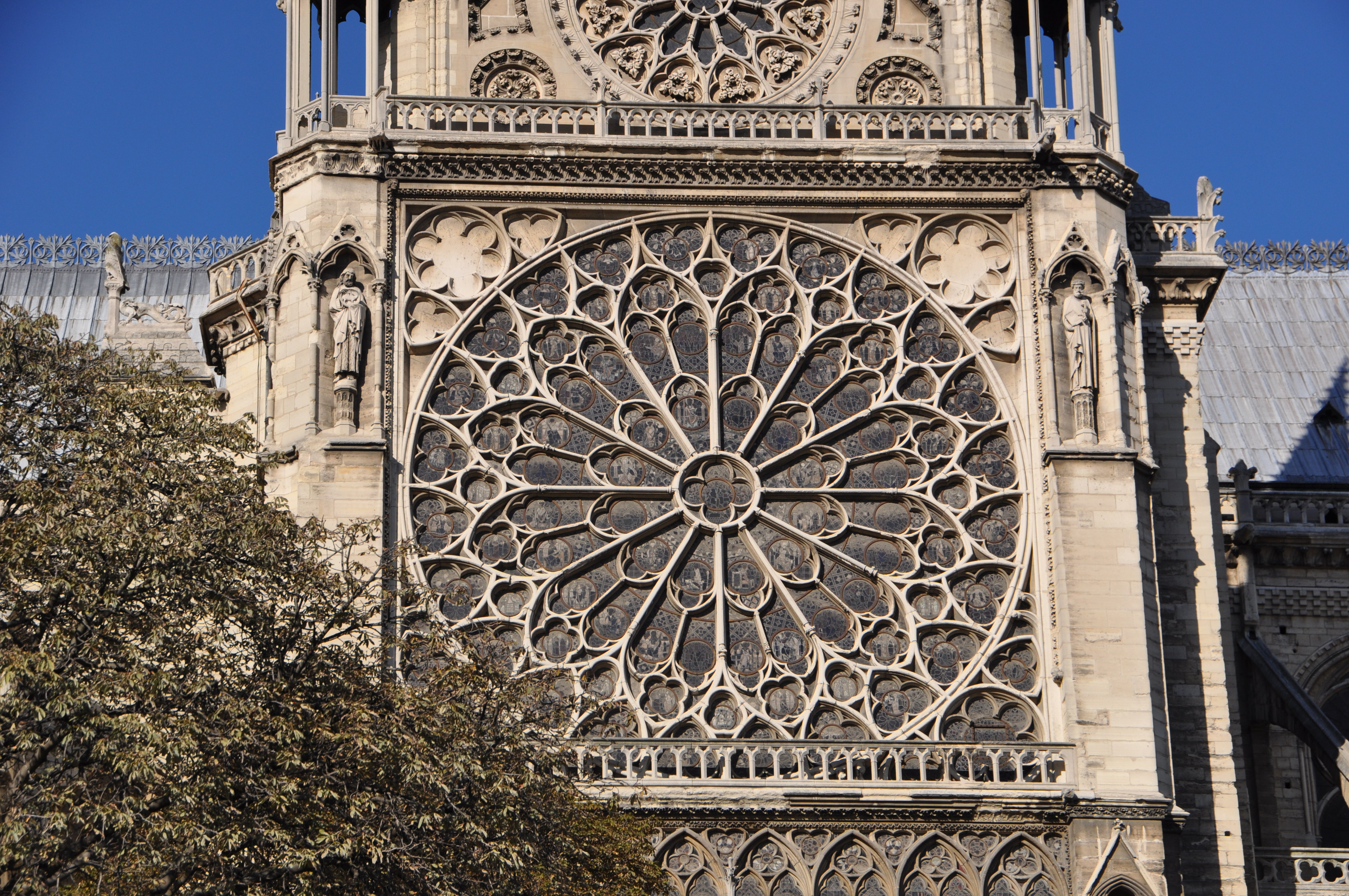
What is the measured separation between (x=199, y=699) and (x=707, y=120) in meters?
14.4

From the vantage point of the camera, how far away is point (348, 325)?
3378 cm

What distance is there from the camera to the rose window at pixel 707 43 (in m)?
37.0

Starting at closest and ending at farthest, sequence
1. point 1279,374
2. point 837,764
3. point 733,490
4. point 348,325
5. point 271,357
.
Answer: point 837,764
point 348,325
point 733,490
point 271,357
point 1279,374

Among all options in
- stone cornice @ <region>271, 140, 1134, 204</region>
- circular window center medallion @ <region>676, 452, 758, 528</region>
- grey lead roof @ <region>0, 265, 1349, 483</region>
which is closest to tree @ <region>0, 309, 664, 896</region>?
circular window center medallion @ <region>676, 452, 758, 528</region>

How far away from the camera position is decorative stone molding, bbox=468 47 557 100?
3688 centimetres

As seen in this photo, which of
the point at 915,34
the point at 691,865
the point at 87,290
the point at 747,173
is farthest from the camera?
the point at 87,290

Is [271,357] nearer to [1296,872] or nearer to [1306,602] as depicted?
[1296,872]

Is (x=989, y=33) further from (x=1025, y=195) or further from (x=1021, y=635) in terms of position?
(x=1021, y=635)

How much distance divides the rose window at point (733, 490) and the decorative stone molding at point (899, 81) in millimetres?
3021

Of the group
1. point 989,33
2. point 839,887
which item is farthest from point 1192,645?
point 989,33

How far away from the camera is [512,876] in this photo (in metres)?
24.6

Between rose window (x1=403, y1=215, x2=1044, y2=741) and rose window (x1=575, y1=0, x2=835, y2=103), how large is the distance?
2586mm

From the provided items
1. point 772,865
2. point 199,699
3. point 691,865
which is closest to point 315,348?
point 691,865

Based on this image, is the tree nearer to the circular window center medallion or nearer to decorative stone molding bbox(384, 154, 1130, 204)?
the circular window center medallion
